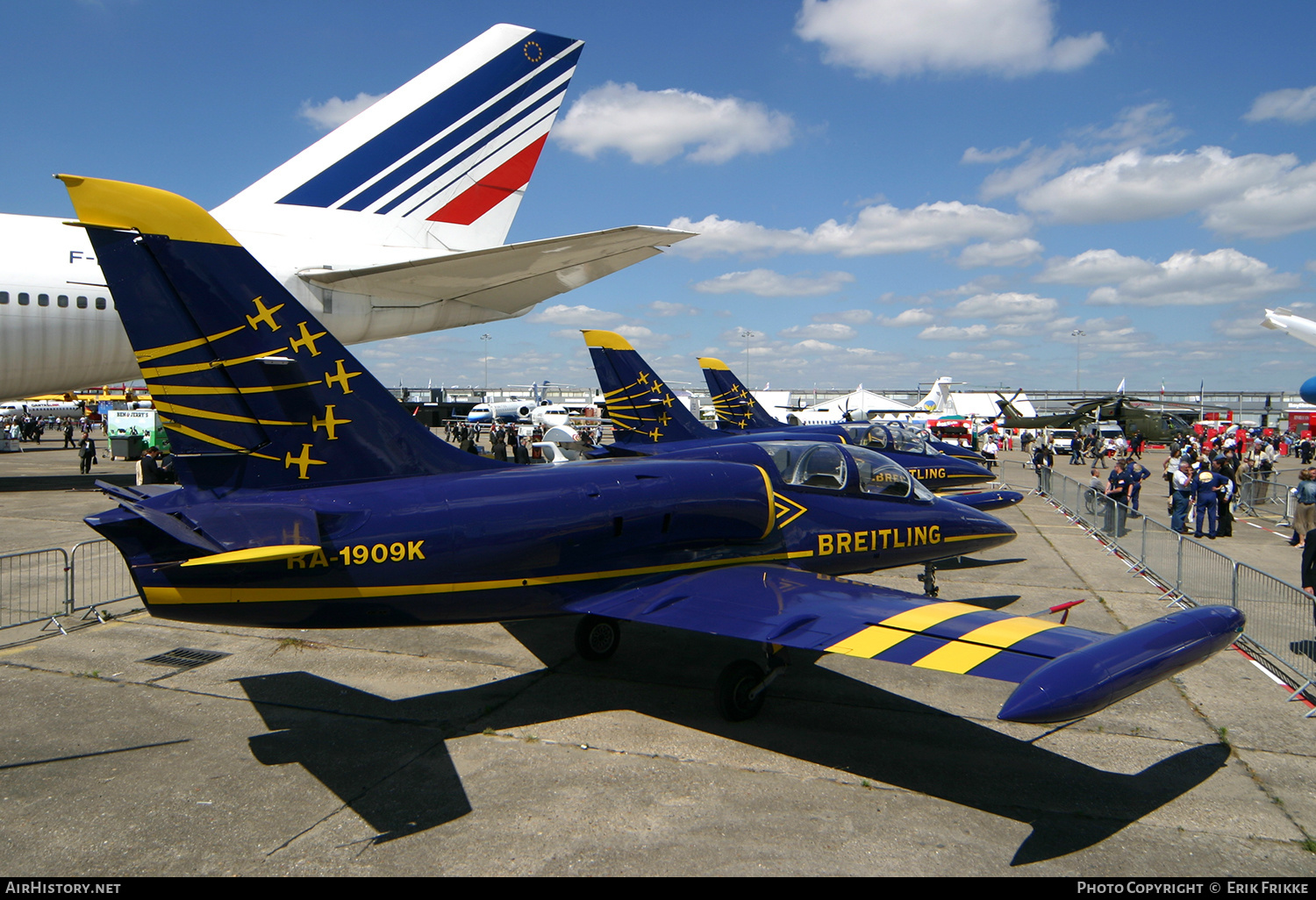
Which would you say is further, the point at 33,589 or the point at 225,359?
the point at 33,589

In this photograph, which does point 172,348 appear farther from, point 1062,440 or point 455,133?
point 1062,440

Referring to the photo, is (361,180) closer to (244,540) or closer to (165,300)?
(165,300)

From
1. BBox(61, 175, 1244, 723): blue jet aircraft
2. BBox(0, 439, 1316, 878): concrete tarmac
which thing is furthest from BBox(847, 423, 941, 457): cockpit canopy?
BBox(61, 175, 1244, 723): blue jet aircraft

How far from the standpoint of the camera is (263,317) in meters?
5.93

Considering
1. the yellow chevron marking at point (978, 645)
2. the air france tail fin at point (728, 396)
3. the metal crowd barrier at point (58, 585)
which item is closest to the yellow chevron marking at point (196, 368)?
the metal crowd barrier at point (58, 585)

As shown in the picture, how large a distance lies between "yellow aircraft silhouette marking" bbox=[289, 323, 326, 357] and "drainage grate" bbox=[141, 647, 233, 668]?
398cm

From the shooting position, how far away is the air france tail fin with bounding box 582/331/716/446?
1875 centimetres

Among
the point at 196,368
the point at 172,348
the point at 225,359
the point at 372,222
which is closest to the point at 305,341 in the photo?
the point at 225,359

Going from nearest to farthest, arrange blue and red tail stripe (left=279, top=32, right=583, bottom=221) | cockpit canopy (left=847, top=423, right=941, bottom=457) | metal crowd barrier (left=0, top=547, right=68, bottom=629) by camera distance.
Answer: metal crowd barrier (left=0, top=547, right=68, bottom=629) < blue and red tail stripe (left=279, top=32, right=583, bottom=221) < cockpit canopy (left=847, top=423, right=941, bottom=457)

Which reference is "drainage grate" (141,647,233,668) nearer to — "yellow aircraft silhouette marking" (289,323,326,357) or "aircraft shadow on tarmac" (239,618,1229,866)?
"aircraft shadow on tarmac" (239,618,1229,866)

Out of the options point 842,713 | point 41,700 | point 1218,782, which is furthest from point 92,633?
point 1218,782

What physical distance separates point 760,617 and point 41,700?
6566mm

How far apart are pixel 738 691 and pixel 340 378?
445 cm

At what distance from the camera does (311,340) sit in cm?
618
